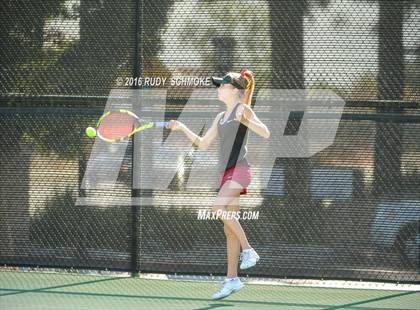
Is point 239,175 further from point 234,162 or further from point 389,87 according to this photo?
point 389,87

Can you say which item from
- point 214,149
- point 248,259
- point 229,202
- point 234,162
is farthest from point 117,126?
point 248,259

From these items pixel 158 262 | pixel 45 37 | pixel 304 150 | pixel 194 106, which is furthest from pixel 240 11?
pixel 158 262

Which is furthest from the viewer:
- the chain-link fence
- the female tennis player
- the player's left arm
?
the chain-link fence

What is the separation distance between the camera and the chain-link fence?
6.40 meters

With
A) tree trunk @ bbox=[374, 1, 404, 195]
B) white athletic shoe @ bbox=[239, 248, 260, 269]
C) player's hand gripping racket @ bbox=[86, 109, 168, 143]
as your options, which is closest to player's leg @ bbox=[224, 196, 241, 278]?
white athletic shoe @ bbox=[239, 248, 260, 269]

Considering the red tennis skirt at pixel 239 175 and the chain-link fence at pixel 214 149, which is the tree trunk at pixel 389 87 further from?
the red tennis skirt at pixel 239 175

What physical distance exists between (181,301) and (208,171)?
139 cm

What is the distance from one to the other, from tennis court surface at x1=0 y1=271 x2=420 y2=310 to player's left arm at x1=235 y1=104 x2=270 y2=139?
4.51 feet

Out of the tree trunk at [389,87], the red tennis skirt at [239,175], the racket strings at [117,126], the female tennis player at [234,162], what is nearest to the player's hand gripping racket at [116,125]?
the racket strings at [117,126]

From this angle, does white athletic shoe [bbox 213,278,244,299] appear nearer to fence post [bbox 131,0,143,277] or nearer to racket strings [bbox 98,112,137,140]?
fence post [bbox 131,0,143,277]

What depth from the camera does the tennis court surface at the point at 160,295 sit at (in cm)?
564

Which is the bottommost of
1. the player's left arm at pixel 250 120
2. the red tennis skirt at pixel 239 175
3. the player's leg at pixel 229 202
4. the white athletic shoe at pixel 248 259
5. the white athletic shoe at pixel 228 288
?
the white athletic shoe at pixel 228 288

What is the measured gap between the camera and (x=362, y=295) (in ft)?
20.4

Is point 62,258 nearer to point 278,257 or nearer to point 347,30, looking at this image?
point 278,257
